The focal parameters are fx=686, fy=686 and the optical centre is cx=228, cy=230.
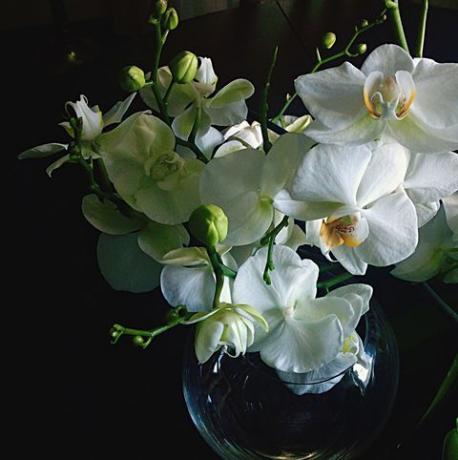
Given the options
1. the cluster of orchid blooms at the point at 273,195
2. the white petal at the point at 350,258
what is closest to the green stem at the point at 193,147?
the cluster of orchid blooms at the point at 273,195

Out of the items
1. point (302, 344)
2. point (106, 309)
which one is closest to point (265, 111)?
point (302, 344)

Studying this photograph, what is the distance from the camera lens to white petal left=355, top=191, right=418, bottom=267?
361 mm

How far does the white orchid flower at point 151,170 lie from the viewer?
39 centimetres

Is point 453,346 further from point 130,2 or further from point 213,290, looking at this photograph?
point 130,2

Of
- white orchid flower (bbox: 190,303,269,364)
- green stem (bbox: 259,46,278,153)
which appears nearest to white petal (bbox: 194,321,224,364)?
white orchid flower (bbox: 190,303,269,364)

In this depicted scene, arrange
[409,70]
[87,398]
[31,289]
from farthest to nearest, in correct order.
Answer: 1. [31,289]
2. [87,398]
3. [409,70]

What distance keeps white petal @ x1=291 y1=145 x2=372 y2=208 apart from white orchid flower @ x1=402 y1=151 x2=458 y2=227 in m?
0.03

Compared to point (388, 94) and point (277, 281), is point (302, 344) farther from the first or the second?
point (388, 94)

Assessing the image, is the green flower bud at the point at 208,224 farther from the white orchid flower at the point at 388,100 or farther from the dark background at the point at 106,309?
the dark background at the point at 106,309

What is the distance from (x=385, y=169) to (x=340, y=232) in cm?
4

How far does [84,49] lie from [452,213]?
3.64ft

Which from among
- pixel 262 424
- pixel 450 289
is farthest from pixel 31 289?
pixel 450 289

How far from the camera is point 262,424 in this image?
1.83 feet

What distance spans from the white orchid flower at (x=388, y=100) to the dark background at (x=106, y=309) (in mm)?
184
